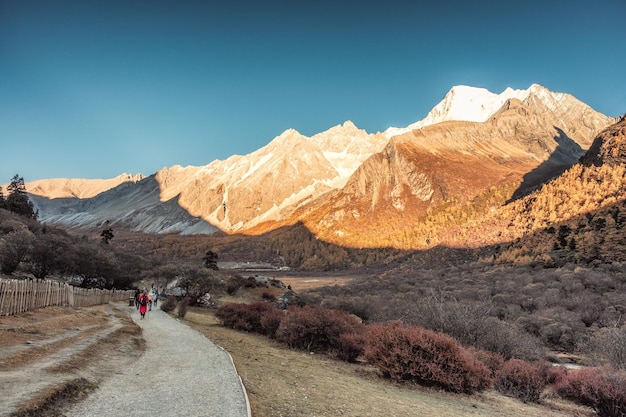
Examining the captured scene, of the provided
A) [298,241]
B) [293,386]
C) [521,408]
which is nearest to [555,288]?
[521,408]

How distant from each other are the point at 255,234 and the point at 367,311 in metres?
144

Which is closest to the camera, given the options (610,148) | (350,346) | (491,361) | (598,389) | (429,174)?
(598,389)

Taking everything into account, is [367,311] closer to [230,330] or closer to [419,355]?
[230,330]

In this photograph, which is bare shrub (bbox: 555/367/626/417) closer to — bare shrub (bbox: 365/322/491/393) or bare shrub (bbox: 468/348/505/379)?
bare shrub (bbox: 468/348/505/379)

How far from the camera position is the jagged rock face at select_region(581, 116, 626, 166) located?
6194cm

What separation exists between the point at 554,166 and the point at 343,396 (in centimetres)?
13874

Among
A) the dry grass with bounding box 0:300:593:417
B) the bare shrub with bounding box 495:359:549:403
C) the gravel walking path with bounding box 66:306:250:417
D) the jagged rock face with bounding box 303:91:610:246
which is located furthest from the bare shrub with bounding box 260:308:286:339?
the jagged rock face with bounding box 303:91:610:246

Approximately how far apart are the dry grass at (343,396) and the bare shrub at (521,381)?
0.46m

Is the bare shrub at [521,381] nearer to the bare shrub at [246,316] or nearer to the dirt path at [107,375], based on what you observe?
the dirt path at [107,375]

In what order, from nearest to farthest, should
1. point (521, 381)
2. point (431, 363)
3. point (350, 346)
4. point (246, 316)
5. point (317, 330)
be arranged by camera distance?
point (431, 363)
point (521, 381)
point (350, 346)
point (317, 330)
point (246, 316)

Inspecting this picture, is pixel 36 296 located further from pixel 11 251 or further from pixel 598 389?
pixel 598 389

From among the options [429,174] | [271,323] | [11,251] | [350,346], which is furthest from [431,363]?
[429,174]

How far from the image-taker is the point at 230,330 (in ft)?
77.1

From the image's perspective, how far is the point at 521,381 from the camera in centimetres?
1299
